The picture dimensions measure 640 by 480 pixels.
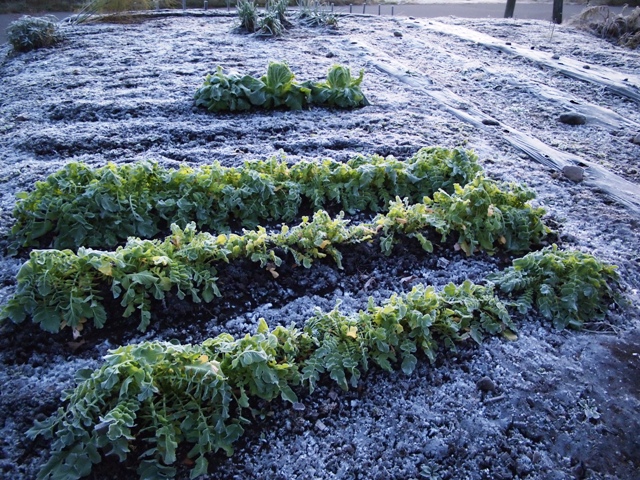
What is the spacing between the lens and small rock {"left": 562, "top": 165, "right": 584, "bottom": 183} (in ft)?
12.5

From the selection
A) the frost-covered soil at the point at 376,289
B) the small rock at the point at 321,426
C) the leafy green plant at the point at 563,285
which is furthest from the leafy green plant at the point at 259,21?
the small rock at the point at 321,426

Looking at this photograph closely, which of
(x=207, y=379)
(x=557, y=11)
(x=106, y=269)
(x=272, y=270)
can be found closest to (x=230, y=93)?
(x=272, y=270)

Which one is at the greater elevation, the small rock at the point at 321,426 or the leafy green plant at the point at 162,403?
the leafy green plant at the point at 162,403

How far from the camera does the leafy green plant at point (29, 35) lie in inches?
264

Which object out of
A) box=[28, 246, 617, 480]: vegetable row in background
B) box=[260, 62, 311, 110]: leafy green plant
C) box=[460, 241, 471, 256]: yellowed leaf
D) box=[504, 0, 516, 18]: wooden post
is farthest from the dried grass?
box=[28, 246, 617, 480]: vegetable row in background

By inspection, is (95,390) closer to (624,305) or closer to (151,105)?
(624,305)

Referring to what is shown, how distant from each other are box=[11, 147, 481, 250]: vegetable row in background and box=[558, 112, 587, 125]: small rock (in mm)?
1719

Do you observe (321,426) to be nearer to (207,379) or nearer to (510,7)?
(207,379)

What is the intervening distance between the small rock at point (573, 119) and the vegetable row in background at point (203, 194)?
67.7 inches

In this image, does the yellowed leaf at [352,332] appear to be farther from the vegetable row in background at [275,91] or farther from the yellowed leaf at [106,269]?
the vegetable row in background at [275,91]

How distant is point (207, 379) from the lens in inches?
77.5

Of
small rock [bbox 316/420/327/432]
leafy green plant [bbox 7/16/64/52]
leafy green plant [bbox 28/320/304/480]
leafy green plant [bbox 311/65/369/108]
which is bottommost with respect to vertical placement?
small rock [bbox 316/420/327/432]

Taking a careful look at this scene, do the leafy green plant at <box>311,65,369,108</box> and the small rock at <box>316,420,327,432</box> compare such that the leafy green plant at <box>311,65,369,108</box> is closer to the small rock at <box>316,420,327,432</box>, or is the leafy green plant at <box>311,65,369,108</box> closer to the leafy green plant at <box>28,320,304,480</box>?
the leafy green plant at <box>28,320,304,480</box>

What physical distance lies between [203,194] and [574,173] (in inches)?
97.8
